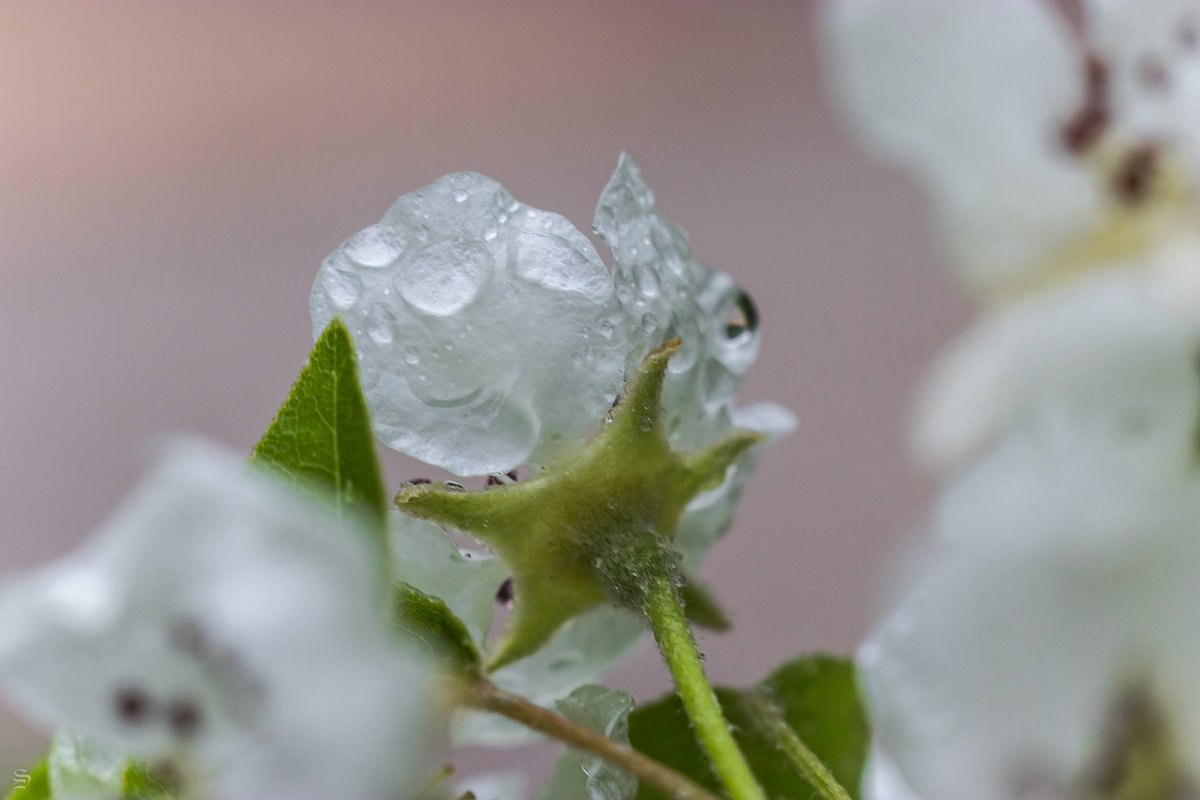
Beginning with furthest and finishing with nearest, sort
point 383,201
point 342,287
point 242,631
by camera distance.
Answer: point 383,201
point 342,287
point 242,631

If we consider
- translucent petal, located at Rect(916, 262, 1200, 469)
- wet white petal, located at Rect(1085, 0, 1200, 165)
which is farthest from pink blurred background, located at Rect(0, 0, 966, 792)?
wet white petal, located at Rect(1085, 0, 1200, 165)

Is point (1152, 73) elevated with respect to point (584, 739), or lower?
elevated

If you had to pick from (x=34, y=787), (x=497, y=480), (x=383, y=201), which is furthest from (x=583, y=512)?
(x=383, y=201)

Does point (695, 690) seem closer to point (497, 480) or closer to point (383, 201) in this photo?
A: point (497, 480)

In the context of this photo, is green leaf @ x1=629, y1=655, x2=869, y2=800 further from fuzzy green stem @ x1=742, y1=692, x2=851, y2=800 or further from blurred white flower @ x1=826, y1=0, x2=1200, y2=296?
blurred white flower @ x1=826, y1=0, x2=1200, y2=296

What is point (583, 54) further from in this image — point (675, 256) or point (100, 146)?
point (675, 256)

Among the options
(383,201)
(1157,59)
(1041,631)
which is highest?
(1157,59)
